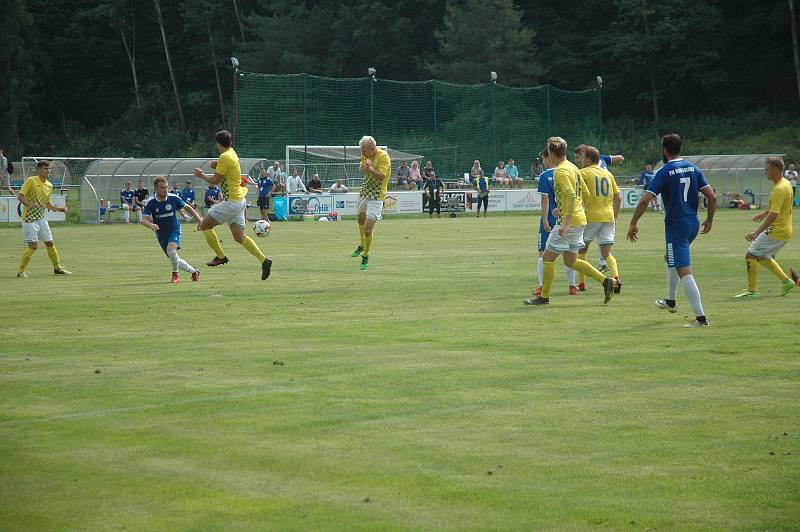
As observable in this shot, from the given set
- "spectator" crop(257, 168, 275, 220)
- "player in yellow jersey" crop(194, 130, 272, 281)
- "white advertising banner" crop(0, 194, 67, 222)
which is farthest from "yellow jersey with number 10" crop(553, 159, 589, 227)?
"white advertising banner" crop(0, 194, 67, 222)

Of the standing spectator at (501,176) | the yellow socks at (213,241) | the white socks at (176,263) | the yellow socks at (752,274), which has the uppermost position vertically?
the standing spectator at (501,176)

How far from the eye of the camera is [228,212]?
17.8m

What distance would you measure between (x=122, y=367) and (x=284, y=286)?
23.9ft

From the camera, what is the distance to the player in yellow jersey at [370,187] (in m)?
19.9

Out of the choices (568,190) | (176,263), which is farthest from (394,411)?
(176,263)

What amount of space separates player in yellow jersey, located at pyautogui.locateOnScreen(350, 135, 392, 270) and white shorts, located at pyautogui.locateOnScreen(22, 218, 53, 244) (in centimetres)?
557

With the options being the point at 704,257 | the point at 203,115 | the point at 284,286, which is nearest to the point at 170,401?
the point at 284,286

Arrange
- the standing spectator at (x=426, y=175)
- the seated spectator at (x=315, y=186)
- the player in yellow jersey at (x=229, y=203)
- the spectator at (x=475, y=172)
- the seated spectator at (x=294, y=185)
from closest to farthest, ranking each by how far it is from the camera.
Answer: the player in yellow jersey at (x=229, y=203)
the seated spectator at (x=294, y=185)
the seated spectator at (x=315, y=186)
the spectator at (x=475, y=172)
the standing spectator at (x=426, y=175)

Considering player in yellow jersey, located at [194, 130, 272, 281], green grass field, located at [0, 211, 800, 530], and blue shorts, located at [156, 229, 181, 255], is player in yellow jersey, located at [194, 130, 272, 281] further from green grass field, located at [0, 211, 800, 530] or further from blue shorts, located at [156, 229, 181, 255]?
green grass field, located at [0, 211, 800, 530]

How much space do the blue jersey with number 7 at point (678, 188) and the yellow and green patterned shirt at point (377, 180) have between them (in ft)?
25.7

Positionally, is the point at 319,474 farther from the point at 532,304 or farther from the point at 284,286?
the point at 284,286

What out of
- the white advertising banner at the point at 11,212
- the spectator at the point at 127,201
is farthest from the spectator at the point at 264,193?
the white advertising banner at the point at 11,212

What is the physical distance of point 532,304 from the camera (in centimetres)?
1468

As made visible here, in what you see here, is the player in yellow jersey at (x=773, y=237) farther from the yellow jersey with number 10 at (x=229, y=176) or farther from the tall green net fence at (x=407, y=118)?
the tall green net fence at (x=407, y=118)
